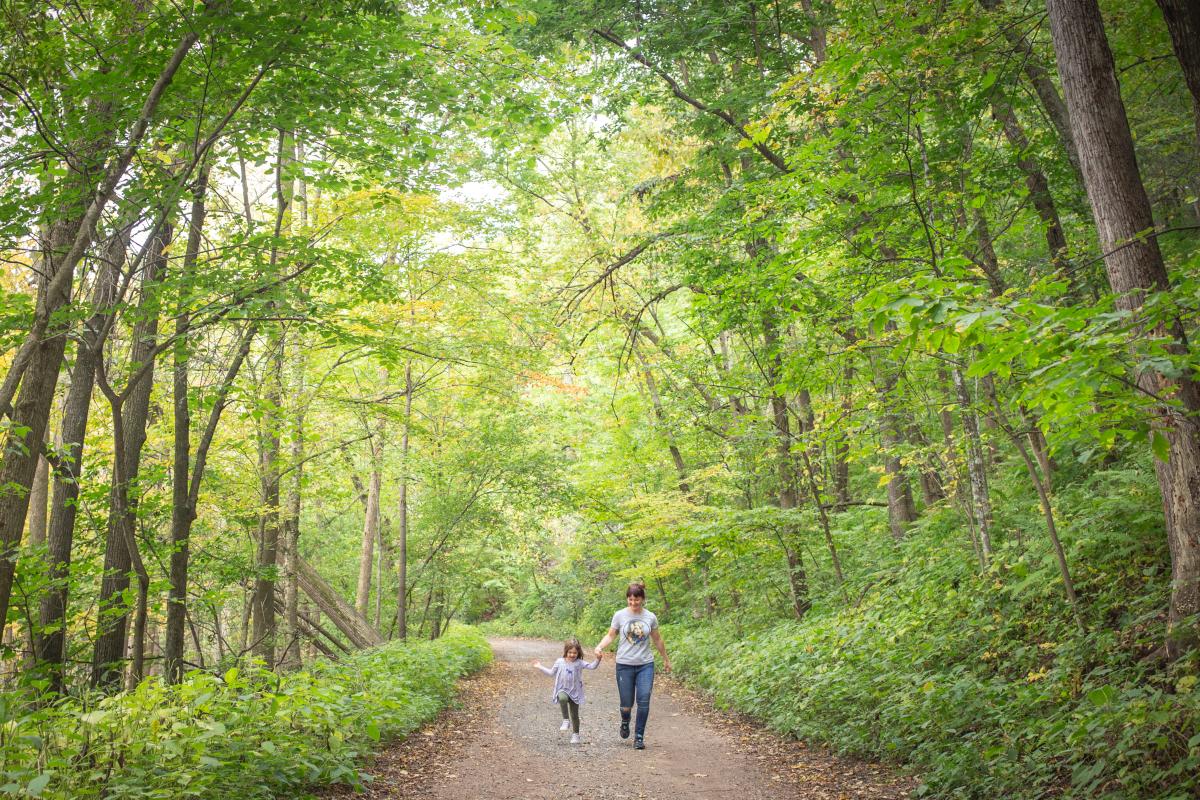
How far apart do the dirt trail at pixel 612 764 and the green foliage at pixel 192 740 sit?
50 cm

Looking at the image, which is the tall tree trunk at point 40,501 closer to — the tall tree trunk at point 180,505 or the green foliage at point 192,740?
the tall tree trunk at point 180,505

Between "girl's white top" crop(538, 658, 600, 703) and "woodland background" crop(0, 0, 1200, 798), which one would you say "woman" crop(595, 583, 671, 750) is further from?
"woodland background" crop(0, 0, 1200, 798)

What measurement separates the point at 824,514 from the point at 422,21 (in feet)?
27.1

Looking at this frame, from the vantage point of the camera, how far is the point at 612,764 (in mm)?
6855

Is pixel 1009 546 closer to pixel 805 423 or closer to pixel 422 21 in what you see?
pixel 805 423

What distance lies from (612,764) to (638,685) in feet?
3.24

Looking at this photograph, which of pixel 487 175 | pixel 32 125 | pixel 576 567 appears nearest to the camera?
pixel 32 125

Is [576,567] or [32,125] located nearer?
[32,125]

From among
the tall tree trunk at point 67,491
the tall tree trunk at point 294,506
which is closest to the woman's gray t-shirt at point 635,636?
the tall tree trunk at point 67,491

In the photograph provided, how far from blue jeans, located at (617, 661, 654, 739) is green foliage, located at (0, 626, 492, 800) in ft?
7.89

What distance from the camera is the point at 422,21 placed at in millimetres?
7746

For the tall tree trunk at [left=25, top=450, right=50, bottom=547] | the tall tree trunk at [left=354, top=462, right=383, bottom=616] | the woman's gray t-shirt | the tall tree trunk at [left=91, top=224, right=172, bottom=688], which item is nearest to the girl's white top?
the woman's gray t-shirt

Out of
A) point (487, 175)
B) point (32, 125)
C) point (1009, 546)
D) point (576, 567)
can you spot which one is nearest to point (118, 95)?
point (32, 125)

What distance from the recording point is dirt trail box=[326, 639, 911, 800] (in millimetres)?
5750
